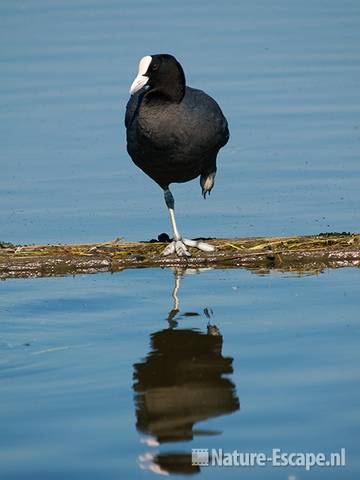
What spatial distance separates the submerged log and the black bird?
4.0 inches

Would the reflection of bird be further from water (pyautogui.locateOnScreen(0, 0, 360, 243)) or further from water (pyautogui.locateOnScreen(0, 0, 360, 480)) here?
water (pyautogui.locateOnScreen(0, 0, 360, 243))

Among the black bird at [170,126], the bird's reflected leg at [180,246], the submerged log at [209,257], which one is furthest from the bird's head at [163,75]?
the submerged log at [209,257]

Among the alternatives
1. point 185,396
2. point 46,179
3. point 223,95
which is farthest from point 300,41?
point 185,396

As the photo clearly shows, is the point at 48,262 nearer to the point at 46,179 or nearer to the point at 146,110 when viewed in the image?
the point at 146,110

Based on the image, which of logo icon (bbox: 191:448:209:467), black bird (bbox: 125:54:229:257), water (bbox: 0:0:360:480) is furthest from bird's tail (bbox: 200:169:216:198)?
logo icon (bbox: 191:448:209:467)

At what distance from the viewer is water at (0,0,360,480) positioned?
5.57m

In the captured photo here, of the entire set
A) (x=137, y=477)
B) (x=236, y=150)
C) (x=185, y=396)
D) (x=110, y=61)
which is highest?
(x=110, y=61)

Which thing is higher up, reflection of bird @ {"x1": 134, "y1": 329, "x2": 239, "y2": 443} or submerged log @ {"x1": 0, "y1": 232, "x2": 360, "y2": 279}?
submerged log @ {"x1": 0, "y1": 232, "x2": 360, "y2": 279}

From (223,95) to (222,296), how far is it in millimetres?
5833

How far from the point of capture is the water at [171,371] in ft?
17.7

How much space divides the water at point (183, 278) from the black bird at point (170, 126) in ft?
2.32

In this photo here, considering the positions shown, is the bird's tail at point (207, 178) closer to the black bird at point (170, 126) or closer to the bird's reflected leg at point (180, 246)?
the black bird at point (170, 126)

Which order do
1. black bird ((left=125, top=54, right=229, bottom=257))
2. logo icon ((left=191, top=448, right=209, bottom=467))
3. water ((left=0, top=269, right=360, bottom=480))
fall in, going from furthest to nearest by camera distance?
black bird ((left=125, top=54, right=229, bottom=257)) < water ((left=0, top=269, right=360, bottom=480)) < logo icon ((left=191, top=448, right=209, bottom=467))

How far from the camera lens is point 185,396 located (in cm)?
603
